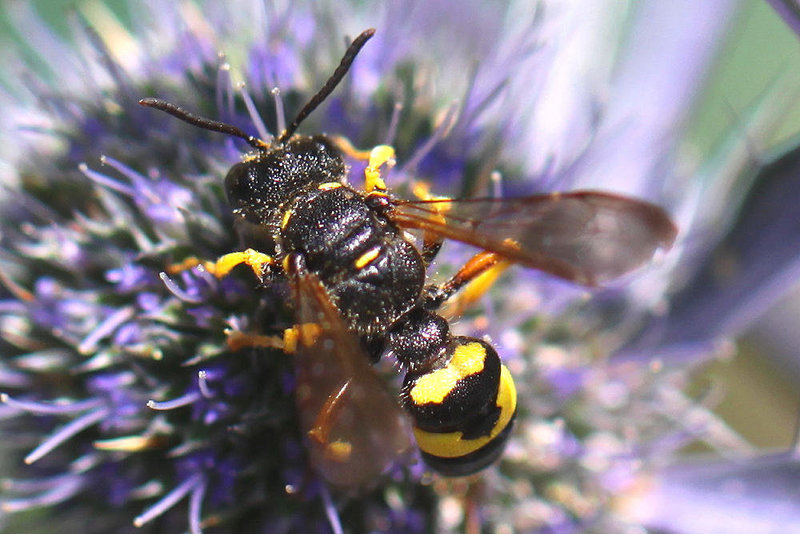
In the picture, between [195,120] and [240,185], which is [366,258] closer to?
[240,185]

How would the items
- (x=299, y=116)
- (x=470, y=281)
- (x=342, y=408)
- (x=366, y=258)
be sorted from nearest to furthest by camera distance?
(x=342, y=408), (x=366, y=258), (x=299, y=116), (x=470, y=281)

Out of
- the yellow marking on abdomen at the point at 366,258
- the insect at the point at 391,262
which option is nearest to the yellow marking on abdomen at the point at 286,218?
the insect at the point at 391,262

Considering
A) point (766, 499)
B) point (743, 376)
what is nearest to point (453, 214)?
point (766, 499)

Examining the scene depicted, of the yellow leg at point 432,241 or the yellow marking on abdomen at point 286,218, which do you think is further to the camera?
the yellow leg at point 432,241

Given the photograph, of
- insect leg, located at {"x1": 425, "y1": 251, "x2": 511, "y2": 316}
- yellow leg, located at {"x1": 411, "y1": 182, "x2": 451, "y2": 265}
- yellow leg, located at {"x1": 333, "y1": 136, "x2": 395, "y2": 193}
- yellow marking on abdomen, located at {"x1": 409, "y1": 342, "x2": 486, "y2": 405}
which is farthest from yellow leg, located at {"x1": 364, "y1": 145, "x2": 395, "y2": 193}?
yellow marking on abdomen, located at {"x1": 409, "y1": 342, "x2": 486, "y2": 405}

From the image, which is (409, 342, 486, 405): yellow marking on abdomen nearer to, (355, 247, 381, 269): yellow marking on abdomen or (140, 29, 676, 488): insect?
(140, 29, 676, 488): insect

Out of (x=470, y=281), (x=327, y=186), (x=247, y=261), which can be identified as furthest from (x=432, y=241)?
(x=247, y=261)

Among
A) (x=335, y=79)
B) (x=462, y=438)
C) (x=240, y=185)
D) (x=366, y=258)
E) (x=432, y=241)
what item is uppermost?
(x=335, y=79)

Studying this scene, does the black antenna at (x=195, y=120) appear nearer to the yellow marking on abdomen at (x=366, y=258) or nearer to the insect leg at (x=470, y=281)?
the yellow marking on abdomen at (x=366, y=258)
